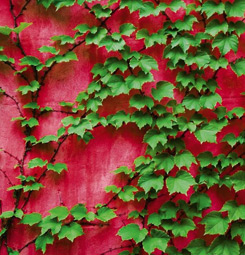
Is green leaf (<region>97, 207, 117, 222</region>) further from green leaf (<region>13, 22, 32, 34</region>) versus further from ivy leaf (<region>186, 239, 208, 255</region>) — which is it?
green leaf (<region>13, 22, 32, 34</region>)

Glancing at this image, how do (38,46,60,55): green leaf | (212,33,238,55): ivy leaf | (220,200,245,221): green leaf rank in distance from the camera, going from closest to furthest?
(220,200,245,221): green leaf, (212,33,238,55): ivy leaf, (38,46,60,55): green leaf

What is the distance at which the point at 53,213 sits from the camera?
2482 millimetres

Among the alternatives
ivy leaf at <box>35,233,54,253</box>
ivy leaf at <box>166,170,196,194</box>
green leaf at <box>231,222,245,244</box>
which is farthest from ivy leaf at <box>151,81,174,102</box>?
ivy leaf at <box>35,233,54,253</box>

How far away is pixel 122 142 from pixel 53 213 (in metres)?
0.70

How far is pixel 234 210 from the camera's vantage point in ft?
7.87

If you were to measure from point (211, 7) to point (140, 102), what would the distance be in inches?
33.0

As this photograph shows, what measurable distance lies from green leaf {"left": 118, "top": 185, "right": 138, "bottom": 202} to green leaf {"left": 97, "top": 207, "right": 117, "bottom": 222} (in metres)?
0.13

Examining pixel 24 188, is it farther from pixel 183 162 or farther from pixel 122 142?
pixel 183 162

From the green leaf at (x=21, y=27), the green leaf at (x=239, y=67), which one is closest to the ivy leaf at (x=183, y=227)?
the green leaf at (x=239, y=67)

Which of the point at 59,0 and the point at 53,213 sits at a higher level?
the point at 59,0

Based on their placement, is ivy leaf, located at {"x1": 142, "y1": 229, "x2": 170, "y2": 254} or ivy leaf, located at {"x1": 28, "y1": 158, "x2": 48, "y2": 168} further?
ivy leaf, located at {"x1": 28, "y1": 158, "x2": 48, "y2": 168}

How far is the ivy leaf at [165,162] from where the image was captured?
2.47 m

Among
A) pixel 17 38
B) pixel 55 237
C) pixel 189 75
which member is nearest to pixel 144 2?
pixel 189 75

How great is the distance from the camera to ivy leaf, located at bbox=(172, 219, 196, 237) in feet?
8.02
